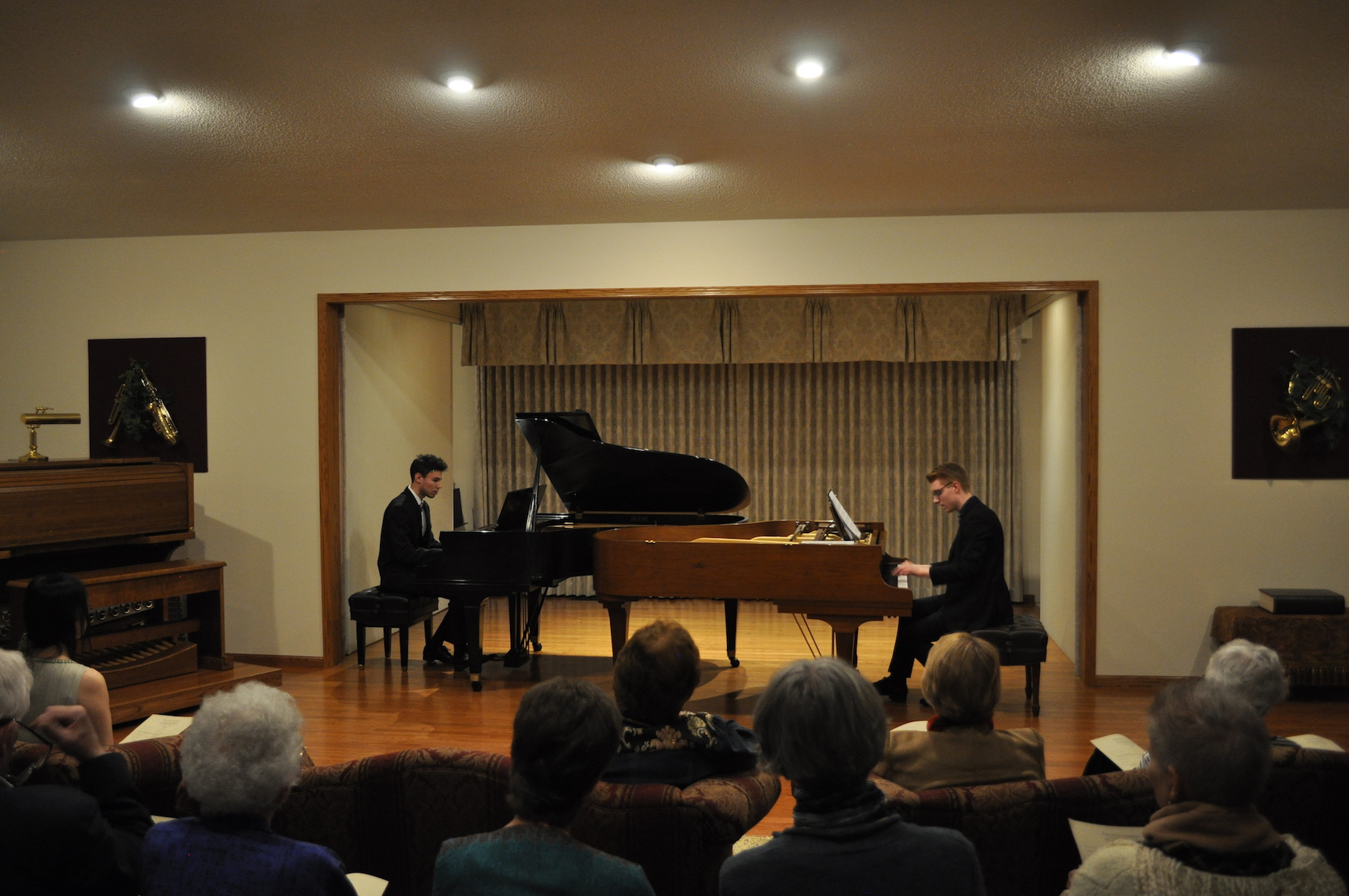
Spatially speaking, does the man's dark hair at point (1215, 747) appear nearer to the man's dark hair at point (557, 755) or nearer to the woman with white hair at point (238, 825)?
the man's dark hair at point (557, 755)

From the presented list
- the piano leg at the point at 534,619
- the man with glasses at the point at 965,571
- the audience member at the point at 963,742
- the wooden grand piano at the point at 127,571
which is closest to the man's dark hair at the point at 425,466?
the piano leg at the point at 534,619

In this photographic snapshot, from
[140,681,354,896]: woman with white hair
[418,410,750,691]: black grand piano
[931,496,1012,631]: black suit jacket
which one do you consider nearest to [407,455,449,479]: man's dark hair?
[418,410,750,691]: black grand piano

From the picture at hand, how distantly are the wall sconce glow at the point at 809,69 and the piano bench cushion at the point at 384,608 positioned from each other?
12.7ft

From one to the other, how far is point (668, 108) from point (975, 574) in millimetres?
2729

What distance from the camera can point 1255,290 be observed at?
5.53 m

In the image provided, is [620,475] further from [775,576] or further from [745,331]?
[745,331]

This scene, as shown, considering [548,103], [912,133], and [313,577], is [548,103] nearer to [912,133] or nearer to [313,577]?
[912,133]

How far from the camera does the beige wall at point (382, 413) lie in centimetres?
665

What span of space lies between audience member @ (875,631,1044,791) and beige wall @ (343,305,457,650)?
4.84m

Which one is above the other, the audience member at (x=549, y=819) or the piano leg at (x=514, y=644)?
the audience member at (x=549, y=819)

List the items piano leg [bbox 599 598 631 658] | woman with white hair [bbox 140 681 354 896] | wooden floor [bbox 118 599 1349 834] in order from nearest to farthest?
woman with white hair [bbox 140 681 354 896] → wooden floor [bbox 118 599 1349 834] → piano leg [bbox 599 598 631 658]

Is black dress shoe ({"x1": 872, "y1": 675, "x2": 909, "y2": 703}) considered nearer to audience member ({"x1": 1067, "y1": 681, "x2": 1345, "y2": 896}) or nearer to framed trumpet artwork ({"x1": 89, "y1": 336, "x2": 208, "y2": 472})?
audience member ({"x1": 1067, "y1": 681, "x2": 1345, "y2": 896})

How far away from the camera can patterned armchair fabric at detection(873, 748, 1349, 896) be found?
6.56 feet

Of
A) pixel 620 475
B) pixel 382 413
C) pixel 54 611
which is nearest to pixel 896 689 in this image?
pixel 620 475
